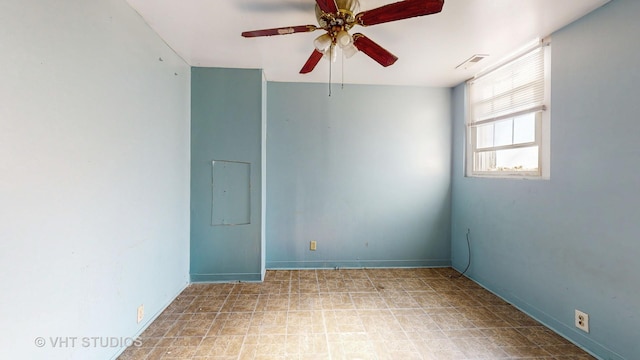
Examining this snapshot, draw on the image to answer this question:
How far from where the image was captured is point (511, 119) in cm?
242

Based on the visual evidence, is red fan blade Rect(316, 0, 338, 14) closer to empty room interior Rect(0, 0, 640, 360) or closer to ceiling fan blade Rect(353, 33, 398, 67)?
empty room interior Rect(0, 0, 640, 360)

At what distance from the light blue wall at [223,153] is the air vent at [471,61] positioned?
2.23 meters

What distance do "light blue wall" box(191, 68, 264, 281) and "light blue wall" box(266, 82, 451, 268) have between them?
0.38 m

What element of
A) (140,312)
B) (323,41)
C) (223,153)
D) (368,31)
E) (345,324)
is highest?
(368,31)

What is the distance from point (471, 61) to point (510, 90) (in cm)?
49

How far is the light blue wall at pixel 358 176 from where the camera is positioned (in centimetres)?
314

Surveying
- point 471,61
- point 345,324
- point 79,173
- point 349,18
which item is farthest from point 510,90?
point 79,173

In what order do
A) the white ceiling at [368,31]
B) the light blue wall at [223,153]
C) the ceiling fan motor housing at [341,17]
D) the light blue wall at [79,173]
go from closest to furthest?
the light blue wall at [79,173] → the ceiling fan motor housing at [341,17] → the white ceiling at [368,31] → the light blue wall at [223,153]

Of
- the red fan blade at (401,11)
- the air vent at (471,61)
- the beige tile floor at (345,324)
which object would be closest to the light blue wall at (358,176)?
the beige tile floor at (345,324)

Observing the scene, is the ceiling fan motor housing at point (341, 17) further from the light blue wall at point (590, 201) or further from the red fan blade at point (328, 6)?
the light blue wall at point (590, 201)

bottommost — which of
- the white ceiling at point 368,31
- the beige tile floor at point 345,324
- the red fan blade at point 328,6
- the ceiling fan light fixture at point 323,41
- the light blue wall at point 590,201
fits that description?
the beige tile floor at point 345,324

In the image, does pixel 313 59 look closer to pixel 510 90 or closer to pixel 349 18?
pixel 349 18

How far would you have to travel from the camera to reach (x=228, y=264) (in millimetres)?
2752

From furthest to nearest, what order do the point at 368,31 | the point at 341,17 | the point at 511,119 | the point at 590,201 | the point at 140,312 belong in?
the point at 511,119
the point at 368,31
the point at 140,312
the point at 590,201
the point at 341,17
